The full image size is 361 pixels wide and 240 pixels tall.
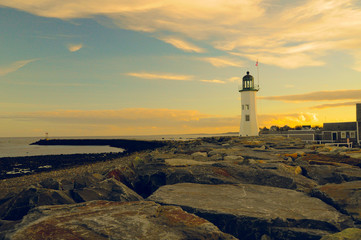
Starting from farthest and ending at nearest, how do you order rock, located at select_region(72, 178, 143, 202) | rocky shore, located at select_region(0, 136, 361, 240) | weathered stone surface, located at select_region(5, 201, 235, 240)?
rock, located at select_region(72, 178, 143, 202)
rocky shore, located at select_region(0, 136, 361, 240)
weathered stone surface, located at select_region(5, 201, 235, 240)

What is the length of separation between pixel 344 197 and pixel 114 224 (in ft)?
12.1

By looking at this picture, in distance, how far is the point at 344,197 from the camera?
4836 millimetres

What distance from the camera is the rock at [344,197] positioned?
14.6ft

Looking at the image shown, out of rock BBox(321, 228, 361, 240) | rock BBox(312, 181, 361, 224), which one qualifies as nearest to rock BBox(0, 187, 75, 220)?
rock BBox(321, 228, 361, 240)

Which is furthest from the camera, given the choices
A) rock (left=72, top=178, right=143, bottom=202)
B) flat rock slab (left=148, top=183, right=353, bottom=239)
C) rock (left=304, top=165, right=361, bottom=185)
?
rock (left=304, top=165, right=361, bottom=185)

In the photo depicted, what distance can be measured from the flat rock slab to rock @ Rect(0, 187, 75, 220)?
157 cm

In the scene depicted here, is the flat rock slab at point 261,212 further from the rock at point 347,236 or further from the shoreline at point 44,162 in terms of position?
the shoreline at point 44,162

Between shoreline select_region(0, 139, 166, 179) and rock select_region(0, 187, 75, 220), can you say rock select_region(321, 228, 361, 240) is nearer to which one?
rock select_region(0, 187, 75, 220)

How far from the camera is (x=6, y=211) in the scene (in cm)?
485

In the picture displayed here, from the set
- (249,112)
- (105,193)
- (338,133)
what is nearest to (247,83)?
(249,112)

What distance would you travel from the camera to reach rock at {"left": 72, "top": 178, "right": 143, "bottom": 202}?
16.8ft

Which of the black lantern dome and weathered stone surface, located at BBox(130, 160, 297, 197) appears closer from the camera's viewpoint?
weathered stone surface, located at BBox(130, 160, 297, 197)

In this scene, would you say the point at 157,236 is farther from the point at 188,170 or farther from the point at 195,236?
the point at 188,170

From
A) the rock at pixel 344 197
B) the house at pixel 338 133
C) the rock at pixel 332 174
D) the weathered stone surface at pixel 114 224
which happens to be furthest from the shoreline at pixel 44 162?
the house at pixel 338 133
